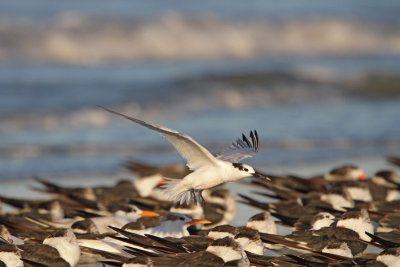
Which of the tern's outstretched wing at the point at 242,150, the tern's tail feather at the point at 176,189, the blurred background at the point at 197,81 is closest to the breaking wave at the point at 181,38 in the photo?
the blurred background at the point at 197,81

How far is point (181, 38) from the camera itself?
23.1 metres

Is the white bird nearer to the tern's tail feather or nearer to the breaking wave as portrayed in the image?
the tern's tail feather

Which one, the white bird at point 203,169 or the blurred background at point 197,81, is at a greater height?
the blurred background at point 197,81

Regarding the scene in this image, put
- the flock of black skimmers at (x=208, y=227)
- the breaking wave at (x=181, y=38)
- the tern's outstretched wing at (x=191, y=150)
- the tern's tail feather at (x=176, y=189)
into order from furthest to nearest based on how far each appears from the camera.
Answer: the breaking wave at (x=181, y=38), the tern's tail feather at (x=176, y=189), the tern's outstretched wing at (x=191, y=150), the flock of black skimmers at (x=208, y=227)

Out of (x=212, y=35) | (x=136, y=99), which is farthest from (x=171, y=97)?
(x=212, y=35)

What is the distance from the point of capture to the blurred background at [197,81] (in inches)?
441

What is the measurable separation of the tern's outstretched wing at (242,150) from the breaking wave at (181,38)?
1420 cm

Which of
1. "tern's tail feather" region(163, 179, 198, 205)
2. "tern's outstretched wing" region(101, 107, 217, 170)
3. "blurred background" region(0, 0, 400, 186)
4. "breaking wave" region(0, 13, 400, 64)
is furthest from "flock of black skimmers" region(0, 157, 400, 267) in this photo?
"breaking wave" region(0, 13, 400, 64)

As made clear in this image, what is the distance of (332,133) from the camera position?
12.3 m

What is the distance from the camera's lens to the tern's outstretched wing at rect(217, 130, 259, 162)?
6232 mm

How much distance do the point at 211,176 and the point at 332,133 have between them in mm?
6669

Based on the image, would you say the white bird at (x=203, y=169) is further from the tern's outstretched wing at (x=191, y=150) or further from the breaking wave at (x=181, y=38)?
the breaking wave at (x=181, y=38)

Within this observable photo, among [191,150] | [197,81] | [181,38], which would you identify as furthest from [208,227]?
[181,38]

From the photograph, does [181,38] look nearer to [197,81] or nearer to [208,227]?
[197,81]
